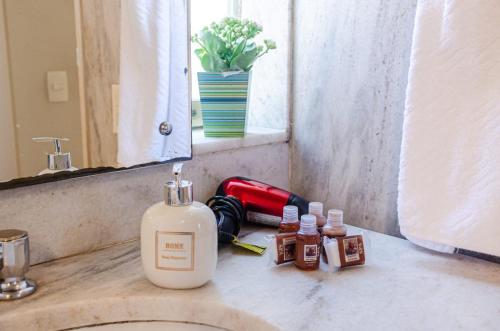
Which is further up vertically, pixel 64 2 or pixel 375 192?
pixel 64 2

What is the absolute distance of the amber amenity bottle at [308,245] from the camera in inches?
34.6

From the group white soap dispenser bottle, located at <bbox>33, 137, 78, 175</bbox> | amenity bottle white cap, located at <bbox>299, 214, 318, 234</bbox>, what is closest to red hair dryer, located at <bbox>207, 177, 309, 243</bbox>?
amenity bottle white cap, located at <bbox>299, 214, 318, 234</bbox>

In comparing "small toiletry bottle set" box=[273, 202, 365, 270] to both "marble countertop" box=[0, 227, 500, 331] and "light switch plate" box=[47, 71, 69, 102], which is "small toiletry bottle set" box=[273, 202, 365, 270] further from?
"light switch plate" box=[47, 71, 69, 102]

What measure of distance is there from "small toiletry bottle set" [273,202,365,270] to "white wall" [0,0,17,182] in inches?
17.1

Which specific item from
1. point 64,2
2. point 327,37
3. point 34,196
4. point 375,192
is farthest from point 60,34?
point 375,192

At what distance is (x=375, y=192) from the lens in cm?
110

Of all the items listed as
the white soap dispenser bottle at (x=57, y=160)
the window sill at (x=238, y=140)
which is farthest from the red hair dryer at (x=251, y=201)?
the white soap dispenser bottle at (x=57, y=160)

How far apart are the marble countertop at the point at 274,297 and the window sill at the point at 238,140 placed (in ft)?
0.85

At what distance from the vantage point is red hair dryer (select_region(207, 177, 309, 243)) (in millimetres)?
1029

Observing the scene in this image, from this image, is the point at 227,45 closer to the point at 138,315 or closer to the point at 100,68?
the point at 100,68

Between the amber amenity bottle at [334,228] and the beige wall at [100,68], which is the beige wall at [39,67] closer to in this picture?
the beige wall at [100,68]

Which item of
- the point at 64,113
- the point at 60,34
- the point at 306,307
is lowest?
the point at 306,307

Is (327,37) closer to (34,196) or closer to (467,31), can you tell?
(467,31)

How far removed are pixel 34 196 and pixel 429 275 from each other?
648 millimetres
